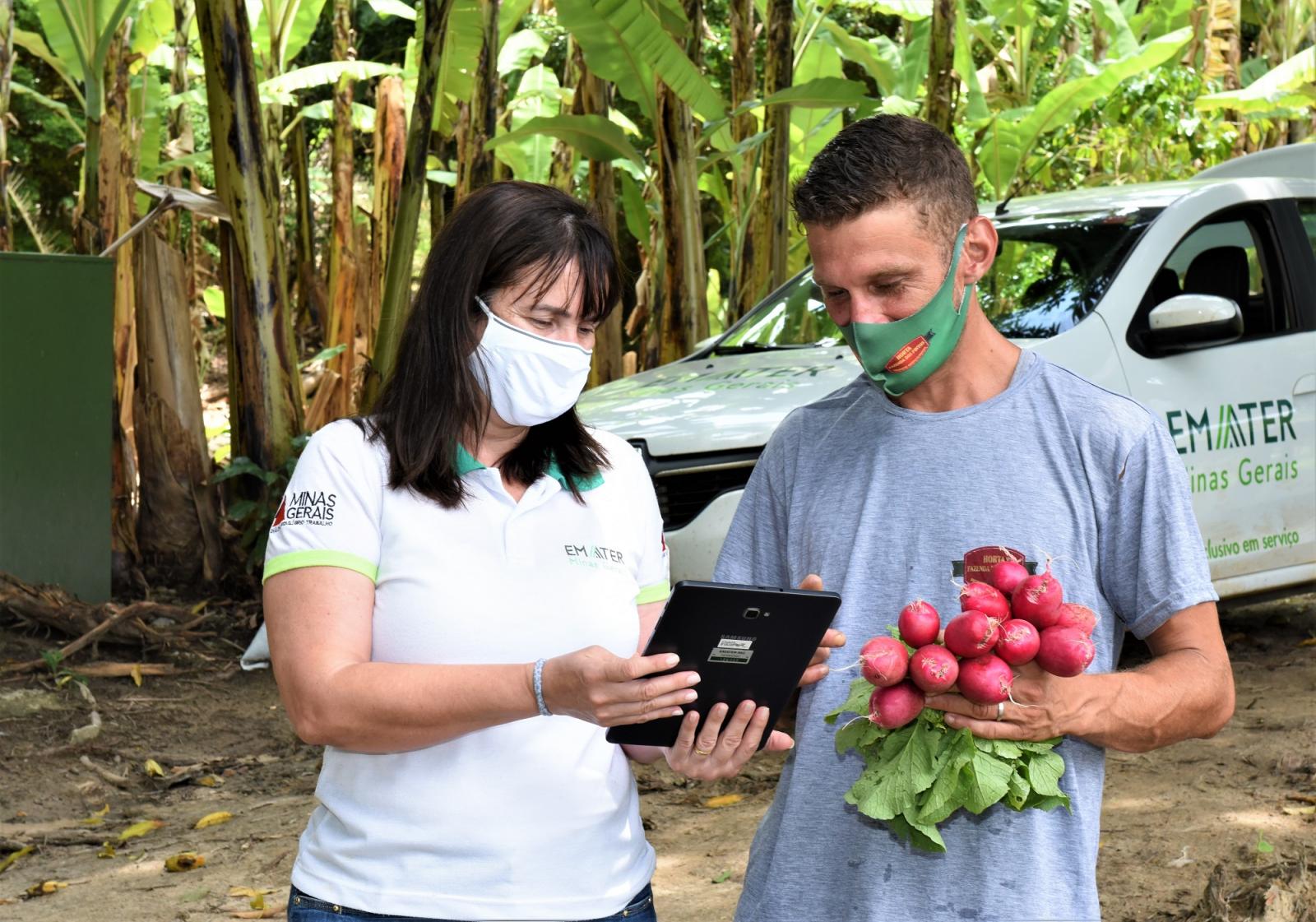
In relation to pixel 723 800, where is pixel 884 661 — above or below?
above

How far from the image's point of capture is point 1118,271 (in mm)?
5598

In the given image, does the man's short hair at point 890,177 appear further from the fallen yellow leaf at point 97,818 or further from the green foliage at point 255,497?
the green foliage at point 255,497

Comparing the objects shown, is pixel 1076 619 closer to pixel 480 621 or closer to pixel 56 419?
pixel 480 621

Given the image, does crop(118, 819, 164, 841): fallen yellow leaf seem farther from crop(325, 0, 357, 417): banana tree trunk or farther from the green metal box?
crop(325, 0, 357, 417): banana tree trunk

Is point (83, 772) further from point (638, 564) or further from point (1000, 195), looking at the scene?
point (1000, 195)

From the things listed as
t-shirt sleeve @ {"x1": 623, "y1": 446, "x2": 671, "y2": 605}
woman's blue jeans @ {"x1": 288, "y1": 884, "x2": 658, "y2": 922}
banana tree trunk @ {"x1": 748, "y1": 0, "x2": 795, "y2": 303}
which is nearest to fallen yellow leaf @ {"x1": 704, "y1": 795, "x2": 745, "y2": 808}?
t-shirt sleeve @ {"x1": 623, "y1": 446, "x2": 671, "y2": 605}

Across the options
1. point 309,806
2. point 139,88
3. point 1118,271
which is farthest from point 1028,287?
point 139,88

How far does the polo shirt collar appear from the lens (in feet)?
6.87

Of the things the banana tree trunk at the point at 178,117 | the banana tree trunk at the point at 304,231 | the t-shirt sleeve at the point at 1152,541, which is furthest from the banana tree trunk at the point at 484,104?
the t-shirt sleeve at the point at 1152,541

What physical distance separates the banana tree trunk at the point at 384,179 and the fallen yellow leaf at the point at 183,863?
5.51 m

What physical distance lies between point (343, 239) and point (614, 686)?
8707 mm

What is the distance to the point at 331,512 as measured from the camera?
1922 mm

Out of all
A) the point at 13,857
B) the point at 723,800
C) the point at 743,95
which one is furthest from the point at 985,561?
the point at 743,95

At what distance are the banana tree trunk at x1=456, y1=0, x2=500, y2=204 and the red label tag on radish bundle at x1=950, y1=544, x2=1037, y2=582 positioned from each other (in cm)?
658
